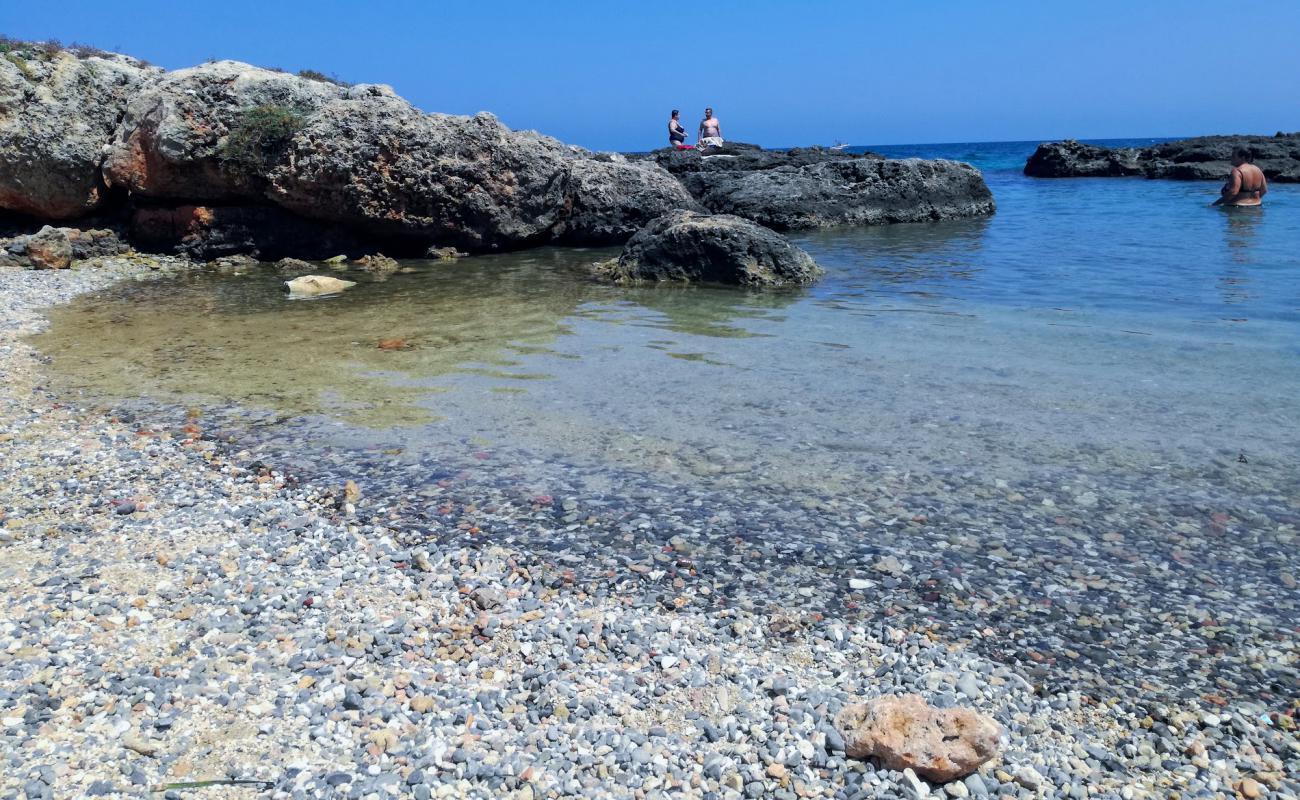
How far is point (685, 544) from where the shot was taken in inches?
211

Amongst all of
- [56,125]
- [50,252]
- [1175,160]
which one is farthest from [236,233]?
Result: [1175,160]

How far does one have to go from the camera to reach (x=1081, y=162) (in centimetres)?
5206

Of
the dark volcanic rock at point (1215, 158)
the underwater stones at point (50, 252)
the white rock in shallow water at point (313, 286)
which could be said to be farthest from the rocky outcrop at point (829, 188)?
the dark volcanic rock at point (1215, 158)

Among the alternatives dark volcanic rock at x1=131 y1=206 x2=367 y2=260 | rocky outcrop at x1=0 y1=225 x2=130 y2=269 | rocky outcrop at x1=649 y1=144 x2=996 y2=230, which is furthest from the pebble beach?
rocky outcrop at x1=649 y1=144 x2=996 y2=230

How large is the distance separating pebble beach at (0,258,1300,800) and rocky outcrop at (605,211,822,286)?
9535 mm

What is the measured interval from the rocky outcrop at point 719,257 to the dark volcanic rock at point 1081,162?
4180cm

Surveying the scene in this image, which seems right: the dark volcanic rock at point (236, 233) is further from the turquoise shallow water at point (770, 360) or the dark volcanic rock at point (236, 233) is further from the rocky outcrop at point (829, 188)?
the rocky outcrop at point (829, 188)

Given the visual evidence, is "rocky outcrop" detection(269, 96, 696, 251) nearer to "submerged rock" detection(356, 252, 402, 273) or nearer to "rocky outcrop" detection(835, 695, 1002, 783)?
"submerged rock" detection(356, 252, 402, 273)

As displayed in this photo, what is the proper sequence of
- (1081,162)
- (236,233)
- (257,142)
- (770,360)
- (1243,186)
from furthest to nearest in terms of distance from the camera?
1. (1081,162)
2. (1243,186)
3. (236,233)
4. (257,142)
5. (770,360)

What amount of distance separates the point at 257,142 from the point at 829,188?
48.6ft

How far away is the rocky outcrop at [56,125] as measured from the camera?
17.2m

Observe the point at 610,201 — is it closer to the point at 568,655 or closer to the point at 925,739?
the point at 568,655

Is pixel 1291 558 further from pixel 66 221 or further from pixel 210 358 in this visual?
pixel 66 221

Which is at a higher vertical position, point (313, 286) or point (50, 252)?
point (50, 252)
